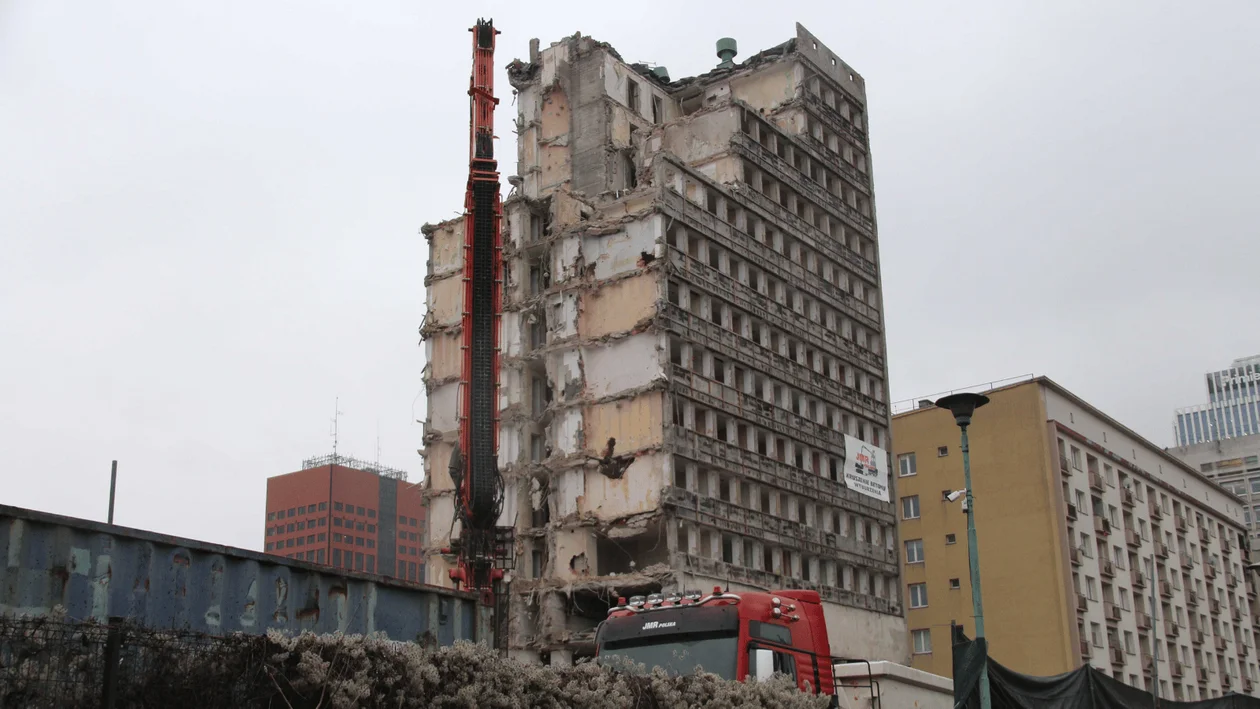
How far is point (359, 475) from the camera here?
179125 mm

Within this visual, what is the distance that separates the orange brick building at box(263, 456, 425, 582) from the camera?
172 m

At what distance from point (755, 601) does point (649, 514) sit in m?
36.8

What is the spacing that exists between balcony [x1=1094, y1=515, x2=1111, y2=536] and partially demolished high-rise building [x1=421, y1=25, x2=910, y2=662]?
1351cm

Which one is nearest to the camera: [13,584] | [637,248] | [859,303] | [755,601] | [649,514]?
[13,584]

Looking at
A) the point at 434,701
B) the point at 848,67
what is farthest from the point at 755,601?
the point at 848,67

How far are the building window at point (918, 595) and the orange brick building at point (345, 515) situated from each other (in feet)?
318

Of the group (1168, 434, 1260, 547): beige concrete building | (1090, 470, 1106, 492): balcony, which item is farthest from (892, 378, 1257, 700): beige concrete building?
(1168, 434, 1260, 547): beige concrete building

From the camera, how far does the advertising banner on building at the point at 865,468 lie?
72938 millimetres

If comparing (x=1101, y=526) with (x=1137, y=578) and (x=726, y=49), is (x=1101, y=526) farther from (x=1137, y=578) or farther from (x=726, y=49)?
(x=726, y=49)

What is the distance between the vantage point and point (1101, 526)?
80.0 m

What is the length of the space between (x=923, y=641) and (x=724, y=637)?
59.6 metres

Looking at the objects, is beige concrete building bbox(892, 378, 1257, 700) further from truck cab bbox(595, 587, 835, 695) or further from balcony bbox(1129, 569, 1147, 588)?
truck cab bbox(595, 587, 835, 695)

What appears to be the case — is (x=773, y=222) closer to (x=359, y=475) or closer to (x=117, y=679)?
(x=117, y=679)

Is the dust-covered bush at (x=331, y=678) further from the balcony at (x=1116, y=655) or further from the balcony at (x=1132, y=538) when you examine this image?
the balcony at (x=1132, y=538)
